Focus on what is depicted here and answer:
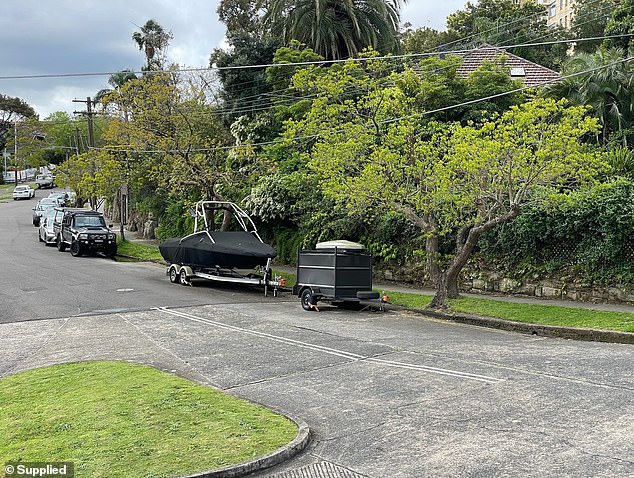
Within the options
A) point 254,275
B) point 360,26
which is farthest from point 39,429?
point 360,26

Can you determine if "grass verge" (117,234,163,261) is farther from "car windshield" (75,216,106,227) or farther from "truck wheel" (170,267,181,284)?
"truck wheel" (170,267,181,284)

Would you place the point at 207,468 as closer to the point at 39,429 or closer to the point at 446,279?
the point at 39,429

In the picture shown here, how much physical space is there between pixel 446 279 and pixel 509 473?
37.6 ft

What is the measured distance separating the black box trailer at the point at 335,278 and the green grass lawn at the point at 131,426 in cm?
816

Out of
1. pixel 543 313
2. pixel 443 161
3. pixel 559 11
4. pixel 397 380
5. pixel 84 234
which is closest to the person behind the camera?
pixel 397 380

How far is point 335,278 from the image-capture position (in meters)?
17.2

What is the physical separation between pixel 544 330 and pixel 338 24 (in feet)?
73.0

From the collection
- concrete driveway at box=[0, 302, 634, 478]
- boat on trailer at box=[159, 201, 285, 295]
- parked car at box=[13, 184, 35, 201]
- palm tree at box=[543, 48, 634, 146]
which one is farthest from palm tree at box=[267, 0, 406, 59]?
parked car at box=[13, 184, 35, 201]

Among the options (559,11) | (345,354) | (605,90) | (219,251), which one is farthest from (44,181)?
(345,354)

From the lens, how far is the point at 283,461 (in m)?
6.23

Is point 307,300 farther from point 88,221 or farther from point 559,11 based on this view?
point 559,11

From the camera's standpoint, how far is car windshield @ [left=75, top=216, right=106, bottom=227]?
32.3 metres

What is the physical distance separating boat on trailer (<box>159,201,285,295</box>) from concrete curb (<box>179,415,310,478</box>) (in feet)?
44.6

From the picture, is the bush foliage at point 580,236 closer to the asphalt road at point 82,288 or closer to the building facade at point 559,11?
the asphalt road at point 82,288
